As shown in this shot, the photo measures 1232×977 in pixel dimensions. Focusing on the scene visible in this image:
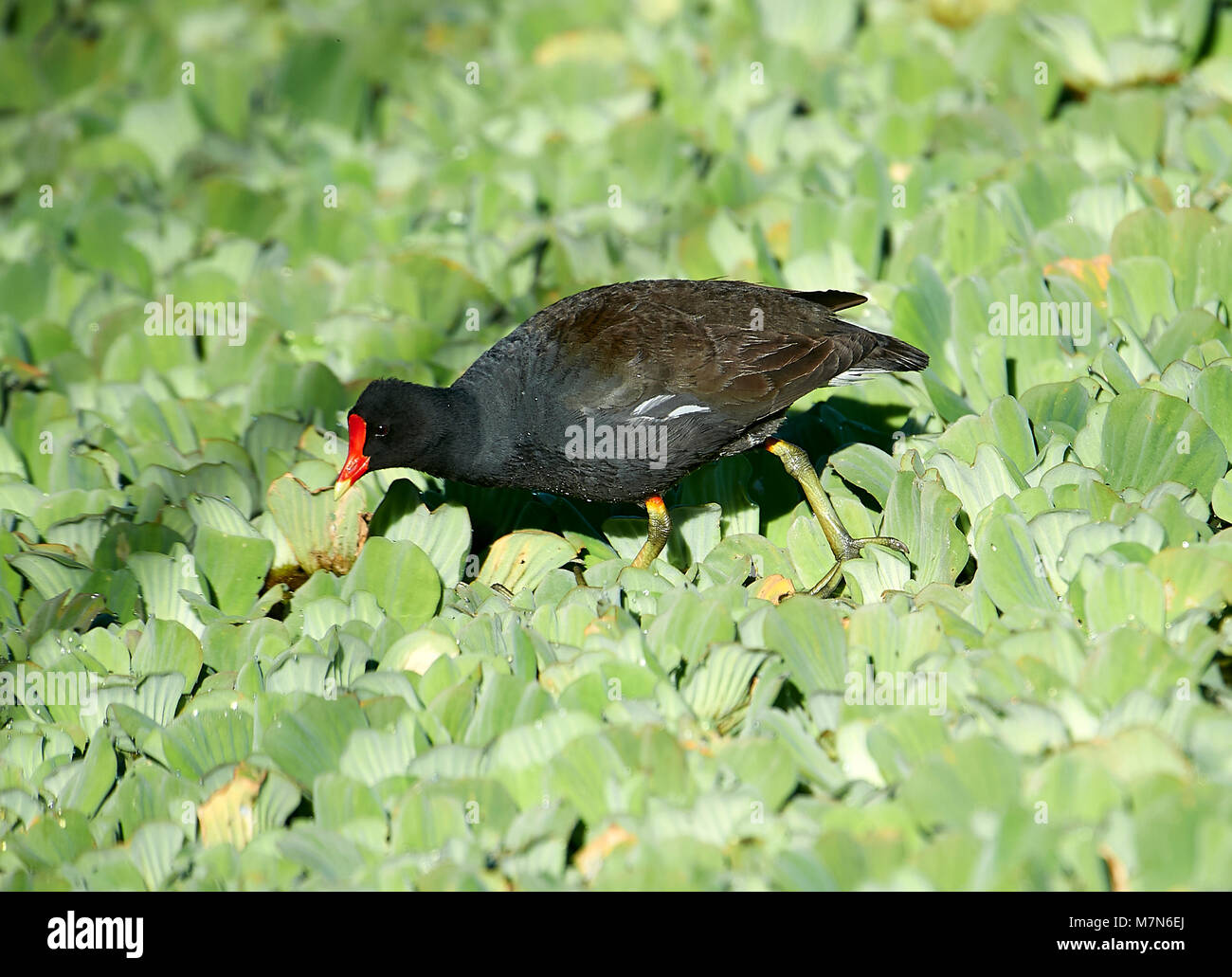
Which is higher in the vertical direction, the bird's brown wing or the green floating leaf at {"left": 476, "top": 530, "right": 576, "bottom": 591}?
the bird's brown wing

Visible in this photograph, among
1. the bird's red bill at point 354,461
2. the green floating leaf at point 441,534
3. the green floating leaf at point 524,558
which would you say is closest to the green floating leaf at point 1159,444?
the green floating leaf at point 524,558

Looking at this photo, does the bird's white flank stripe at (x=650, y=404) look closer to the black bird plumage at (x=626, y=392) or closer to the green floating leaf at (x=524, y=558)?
the black bird plumage at (x=626, y=392)

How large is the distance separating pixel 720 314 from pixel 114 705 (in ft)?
6.16

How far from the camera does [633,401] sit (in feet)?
11.5

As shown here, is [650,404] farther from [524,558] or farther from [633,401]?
[524,558]

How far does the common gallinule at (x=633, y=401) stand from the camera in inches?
137

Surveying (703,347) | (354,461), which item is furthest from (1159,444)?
(354,461)

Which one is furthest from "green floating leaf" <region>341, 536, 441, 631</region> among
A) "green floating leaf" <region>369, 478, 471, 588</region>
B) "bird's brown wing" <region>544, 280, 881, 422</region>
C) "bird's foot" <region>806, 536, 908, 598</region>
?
"bird's foot" <region>806, 536, 908, 598</region>

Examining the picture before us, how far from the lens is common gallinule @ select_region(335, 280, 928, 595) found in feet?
11.5

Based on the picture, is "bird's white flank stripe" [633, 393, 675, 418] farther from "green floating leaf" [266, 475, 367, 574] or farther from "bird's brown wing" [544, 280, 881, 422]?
"green floating leaf" [266, 475, 367, 574]

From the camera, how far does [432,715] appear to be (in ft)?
9.46
